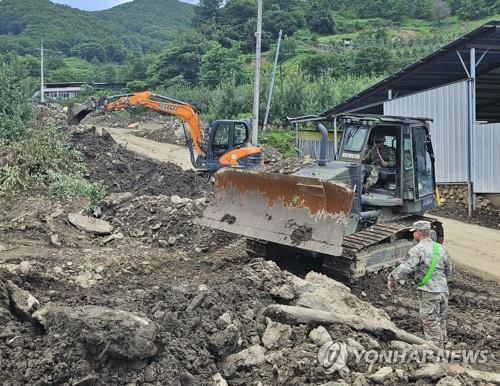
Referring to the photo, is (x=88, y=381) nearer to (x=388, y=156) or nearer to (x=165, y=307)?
(x=165, y=307)

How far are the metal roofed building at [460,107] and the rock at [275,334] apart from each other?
30.3ft

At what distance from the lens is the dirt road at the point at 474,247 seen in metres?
10.9

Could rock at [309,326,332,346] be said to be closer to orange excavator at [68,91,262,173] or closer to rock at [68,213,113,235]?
rock at [68,213,113,235]

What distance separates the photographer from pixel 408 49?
56.9 metres

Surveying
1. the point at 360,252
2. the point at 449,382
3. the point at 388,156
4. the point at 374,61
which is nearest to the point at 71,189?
the point at 388,156

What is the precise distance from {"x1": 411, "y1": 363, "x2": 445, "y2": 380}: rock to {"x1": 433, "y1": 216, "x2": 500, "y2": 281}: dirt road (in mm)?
5543

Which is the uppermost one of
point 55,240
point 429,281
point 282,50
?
point 282,50

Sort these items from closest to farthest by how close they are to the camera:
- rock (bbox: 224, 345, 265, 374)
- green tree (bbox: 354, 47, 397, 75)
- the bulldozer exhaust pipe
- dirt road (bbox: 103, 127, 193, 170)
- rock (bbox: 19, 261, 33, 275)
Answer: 1. rock (bbox: 224, 345, 265, 374)
2. rock (bbox: 19, 261, 33, 275)
3. the bulldozer exhaust pipe
4. dirt road (bbox: 103, 127, 193, 170)
5. green tree (bbox: 354, 47, 397, 75)

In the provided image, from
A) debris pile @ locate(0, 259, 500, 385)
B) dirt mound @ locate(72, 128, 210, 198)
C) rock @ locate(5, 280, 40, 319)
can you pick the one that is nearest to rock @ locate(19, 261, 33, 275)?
debris pile @ locate(0, 259, 500, 385)

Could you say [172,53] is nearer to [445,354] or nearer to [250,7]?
[250,7]

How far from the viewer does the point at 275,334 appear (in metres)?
6.01

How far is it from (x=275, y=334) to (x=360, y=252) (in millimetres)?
2608

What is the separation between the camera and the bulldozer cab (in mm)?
9523

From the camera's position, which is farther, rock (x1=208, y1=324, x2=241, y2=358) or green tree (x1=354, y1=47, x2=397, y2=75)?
green tree (x1=354, y1=47, x2=397, y2=75)
